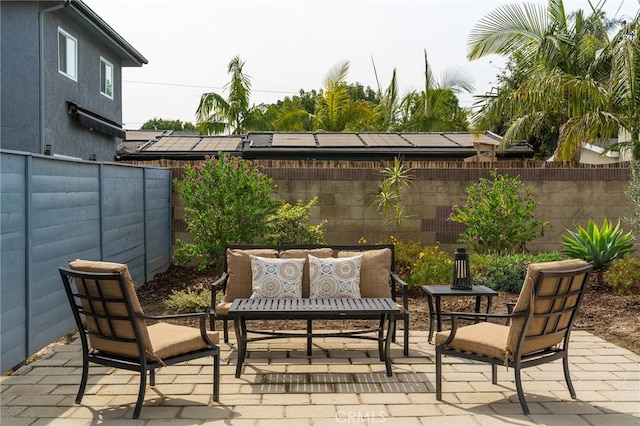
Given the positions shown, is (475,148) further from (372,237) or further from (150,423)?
(150,423)

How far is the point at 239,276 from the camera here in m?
6.55

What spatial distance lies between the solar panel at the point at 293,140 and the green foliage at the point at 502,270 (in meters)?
6.78

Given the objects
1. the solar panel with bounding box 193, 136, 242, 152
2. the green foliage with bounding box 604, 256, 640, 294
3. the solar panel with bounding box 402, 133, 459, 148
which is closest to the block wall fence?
the green foliage with bounding box 604, 256, 640, 294

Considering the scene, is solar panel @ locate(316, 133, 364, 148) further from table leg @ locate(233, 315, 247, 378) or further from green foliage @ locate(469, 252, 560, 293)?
table leg @ locate(233, 315, 247, 378)

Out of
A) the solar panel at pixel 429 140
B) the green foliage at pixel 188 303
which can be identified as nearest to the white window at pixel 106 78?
the solar panel at pixel 429 140

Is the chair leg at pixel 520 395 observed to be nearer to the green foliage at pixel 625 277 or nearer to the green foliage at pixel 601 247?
the green foliage at pixel 625 277

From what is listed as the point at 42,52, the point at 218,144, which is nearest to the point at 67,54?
the point at 42,52

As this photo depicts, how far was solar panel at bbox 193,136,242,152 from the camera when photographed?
16.5 m

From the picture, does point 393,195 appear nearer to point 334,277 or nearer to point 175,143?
point 334,277

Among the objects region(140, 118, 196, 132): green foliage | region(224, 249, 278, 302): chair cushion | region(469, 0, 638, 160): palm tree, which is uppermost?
region(140, 118, 196, 132): green foliage

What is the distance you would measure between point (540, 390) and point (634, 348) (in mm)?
1986

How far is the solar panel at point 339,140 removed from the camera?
15461 millimetres

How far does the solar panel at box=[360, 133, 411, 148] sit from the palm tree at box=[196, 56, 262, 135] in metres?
8.79

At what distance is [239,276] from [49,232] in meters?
1.85
